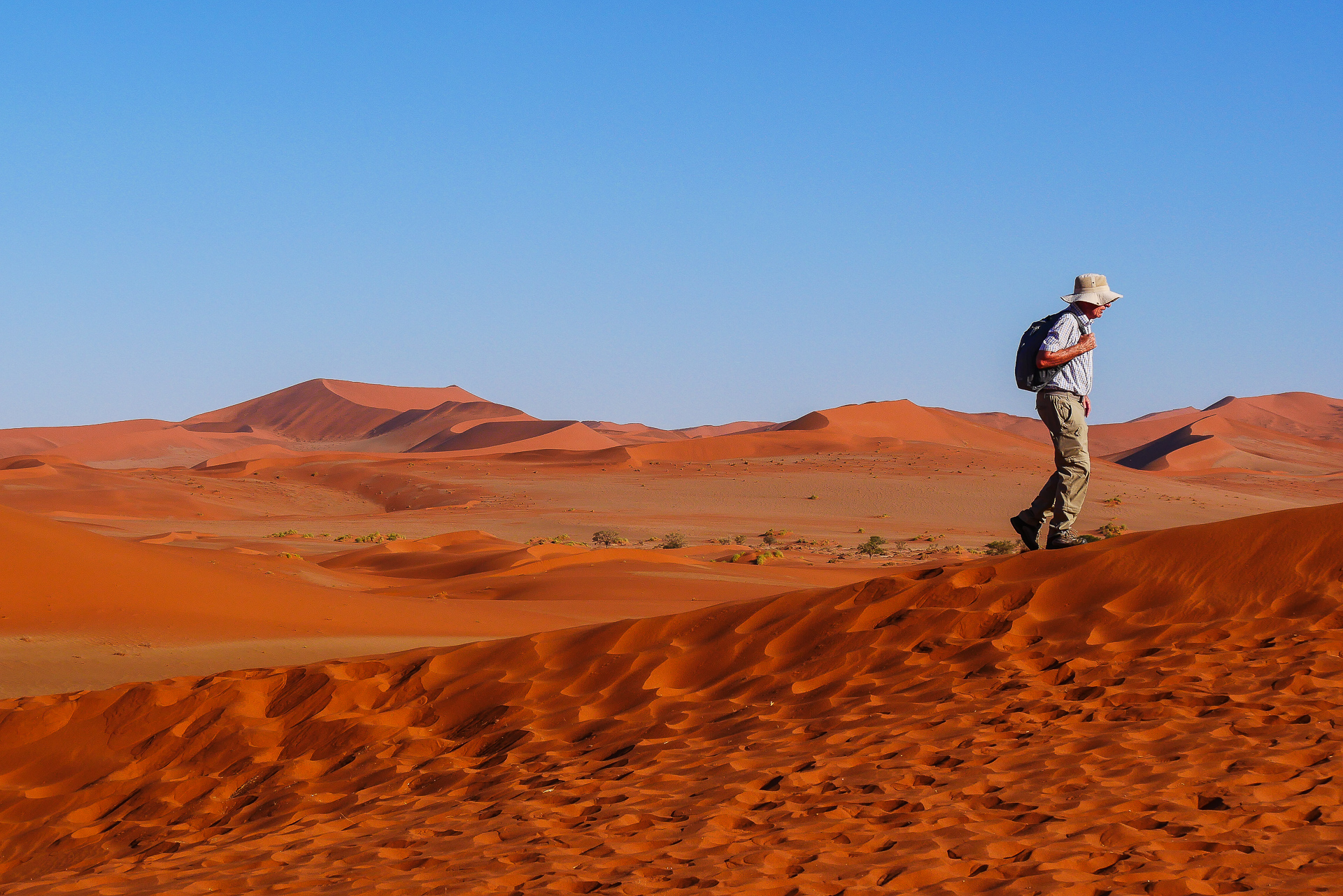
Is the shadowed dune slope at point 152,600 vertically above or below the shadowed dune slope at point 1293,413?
below

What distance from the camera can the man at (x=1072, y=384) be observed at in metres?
7.14

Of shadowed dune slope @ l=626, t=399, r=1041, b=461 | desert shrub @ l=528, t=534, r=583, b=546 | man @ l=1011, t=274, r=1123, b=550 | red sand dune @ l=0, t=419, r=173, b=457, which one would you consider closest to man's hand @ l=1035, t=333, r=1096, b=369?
man @ l=1011, t=274, r=1123, b=550

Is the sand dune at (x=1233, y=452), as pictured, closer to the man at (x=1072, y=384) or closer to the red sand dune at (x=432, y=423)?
the red sand dune at (x=432, y=423)

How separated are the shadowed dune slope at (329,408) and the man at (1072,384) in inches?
5063

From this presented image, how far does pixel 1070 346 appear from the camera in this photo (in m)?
7.16

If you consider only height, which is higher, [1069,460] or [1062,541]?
[1069,460]

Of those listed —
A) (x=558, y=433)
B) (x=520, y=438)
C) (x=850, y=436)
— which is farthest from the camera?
(x=520, y=438)

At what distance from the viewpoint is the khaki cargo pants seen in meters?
7.26

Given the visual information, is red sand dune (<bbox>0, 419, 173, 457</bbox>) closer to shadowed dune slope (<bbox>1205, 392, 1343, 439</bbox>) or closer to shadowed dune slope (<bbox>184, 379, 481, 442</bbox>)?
shadowed dune slope (<bbox>184, 379, 481, 442</bbox>)

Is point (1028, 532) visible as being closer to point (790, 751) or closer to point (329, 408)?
point (790, 751)

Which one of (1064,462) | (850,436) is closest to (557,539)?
(1064,462)

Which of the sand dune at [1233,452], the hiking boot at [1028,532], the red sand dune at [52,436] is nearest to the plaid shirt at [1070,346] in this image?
the hiking boot at [1028,532]

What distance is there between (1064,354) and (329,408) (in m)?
142

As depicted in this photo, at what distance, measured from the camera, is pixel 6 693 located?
862cm
